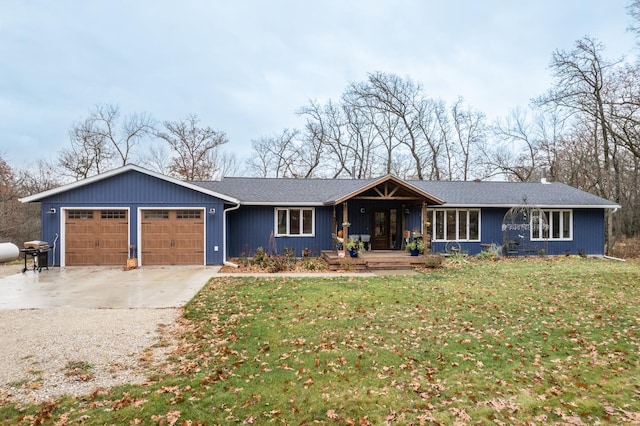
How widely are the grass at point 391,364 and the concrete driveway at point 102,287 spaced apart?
1.17m

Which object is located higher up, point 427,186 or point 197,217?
point 427,186

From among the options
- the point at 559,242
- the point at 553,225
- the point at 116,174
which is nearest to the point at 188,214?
the point at 116,174

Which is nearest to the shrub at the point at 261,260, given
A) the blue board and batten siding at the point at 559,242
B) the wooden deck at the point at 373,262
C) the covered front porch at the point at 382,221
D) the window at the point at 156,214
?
the wooden deck at the point at 373,262

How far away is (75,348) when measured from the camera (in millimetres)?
4707

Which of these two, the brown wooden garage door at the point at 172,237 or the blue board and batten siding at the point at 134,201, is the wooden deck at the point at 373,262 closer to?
the blue board and batten siding at the point at 134,201

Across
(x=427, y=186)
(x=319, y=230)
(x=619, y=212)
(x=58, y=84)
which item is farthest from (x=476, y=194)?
(x=58, y=84)

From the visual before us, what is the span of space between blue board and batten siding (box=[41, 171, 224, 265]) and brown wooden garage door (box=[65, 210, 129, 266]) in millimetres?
238

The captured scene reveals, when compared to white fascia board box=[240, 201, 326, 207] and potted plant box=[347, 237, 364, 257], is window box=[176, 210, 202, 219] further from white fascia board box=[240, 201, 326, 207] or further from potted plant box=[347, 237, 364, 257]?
potted plant box=[347, 237, 364, 257]

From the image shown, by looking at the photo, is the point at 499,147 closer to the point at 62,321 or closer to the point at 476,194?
the point at 476,194

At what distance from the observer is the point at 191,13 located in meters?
14.9

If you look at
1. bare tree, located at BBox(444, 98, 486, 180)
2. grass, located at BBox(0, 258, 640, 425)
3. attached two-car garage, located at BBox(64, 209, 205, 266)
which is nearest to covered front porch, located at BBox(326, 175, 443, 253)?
attached two-car garage, located at BBox(64, 209, 205, 266)

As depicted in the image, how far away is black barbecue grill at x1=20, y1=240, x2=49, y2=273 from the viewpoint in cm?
1098

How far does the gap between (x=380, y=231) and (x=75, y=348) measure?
474 inches

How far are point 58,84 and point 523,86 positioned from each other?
97.7ft
